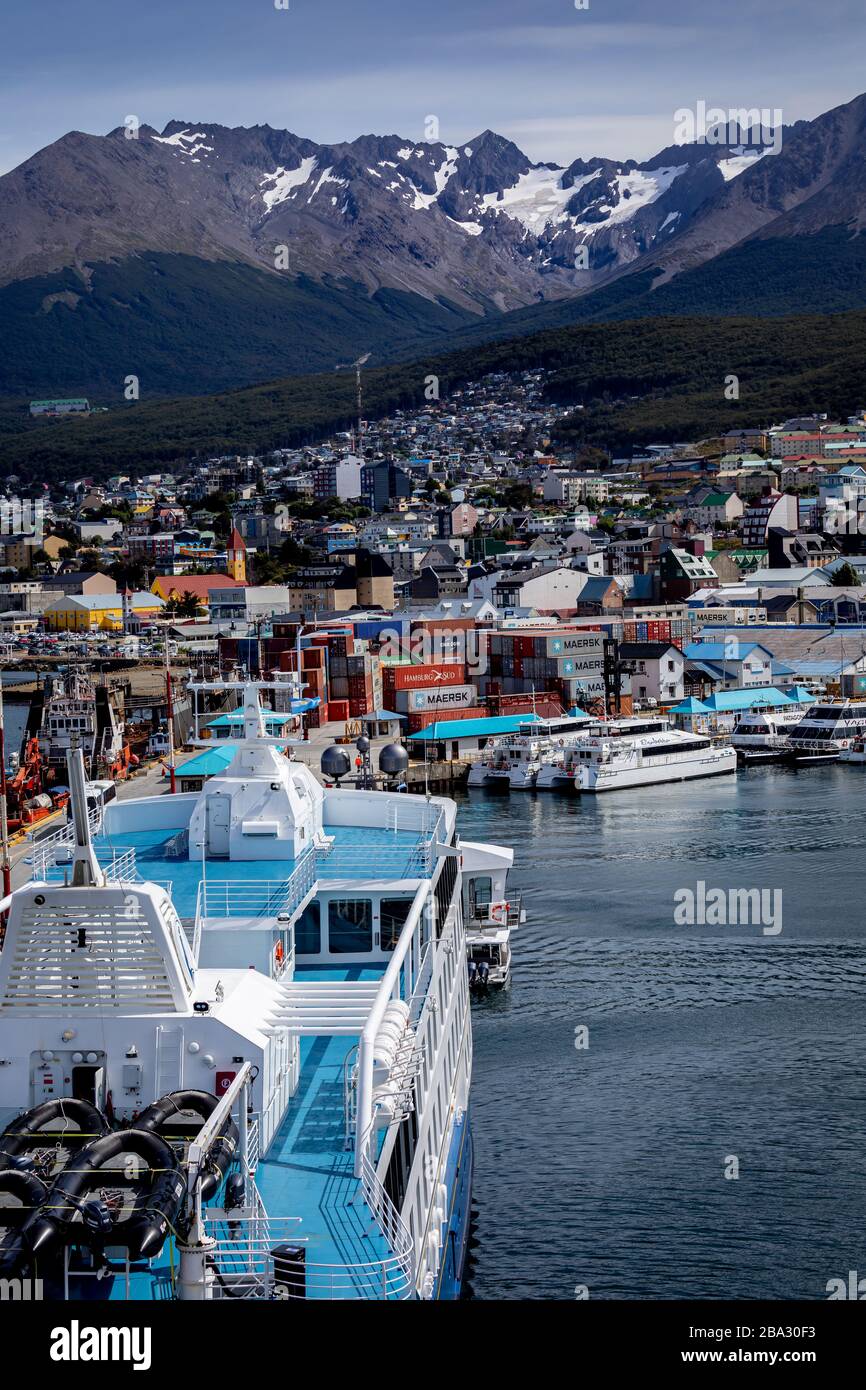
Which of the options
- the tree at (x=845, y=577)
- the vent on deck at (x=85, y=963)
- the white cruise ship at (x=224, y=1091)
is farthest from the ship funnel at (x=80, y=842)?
the tree at (x=845, y=577)

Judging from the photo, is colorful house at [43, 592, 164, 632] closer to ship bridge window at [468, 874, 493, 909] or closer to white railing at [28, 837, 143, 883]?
ship bridge window at [468, 874, 493, 909]

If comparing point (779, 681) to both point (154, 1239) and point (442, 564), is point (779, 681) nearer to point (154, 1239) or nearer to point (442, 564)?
point (442, 564)

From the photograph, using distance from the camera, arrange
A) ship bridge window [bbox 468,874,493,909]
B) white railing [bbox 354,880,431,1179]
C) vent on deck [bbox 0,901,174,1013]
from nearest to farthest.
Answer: white railing [bbox 354,880,431,1179]
vent on deck [bbox 0,901,174,1013]
ship bridge window [bbox 468,874,493,909]

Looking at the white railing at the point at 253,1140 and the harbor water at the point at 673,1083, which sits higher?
the white railing at the point at 253,1140

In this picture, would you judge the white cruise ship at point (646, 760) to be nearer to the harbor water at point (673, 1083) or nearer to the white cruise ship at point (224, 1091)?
the harbor water at point (673, 1083)

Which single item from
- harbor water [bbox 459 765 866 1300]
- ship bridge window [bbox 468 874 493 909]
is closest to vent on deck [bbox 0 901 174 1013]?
harbor water [bbox 459 765 866 1300]
